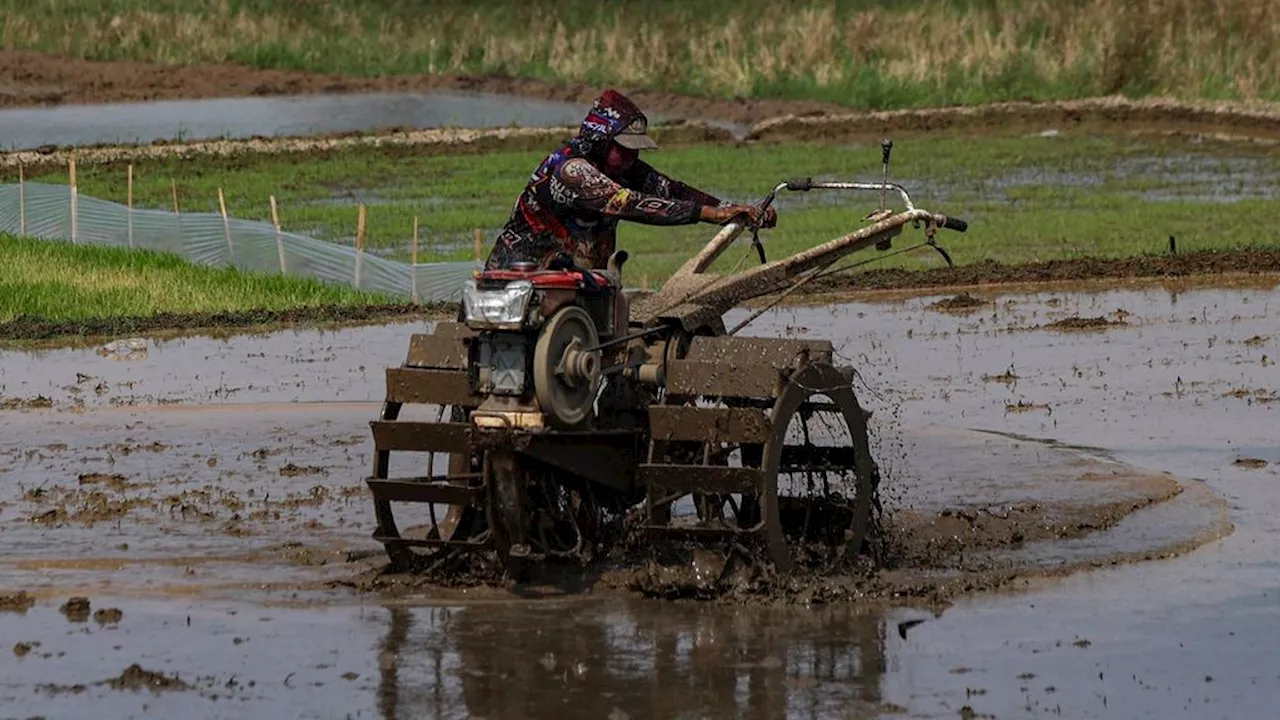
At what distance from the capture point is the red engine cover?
8.99 m

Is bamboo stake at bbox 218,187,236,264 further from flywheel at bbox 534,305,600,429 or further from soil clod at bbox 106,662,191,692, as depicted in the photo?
soil clod at bbox 106,662,191,692

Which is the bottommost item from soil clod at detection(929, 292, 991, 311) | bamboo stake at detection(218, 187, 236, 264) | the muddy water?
soil clod at detection(929, 292, 991, 311)

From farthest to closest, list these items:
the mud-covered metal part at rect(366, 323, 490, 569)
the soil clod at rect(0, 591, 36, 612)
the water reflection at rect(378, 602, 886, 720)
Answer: the soil clod at rect(0, 591, 36, 612), the mud-covered metal part at rect(366, 323, 490, 569), the water reflection at rect(378, 602, 886, 720)

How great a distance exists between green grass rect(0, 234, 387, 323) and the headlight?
11.4 metres

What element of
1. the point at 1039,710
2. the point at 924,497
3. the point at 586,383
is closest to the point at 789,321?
the point at 924,497

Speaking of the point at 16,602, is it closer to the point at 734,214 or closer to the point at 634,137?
the point at 634,137

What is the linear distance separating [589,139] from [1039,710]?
3408mm

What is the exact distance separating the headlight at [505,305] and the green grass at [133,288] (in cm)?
1143

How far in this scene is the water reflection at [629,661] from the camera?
26.9 feet

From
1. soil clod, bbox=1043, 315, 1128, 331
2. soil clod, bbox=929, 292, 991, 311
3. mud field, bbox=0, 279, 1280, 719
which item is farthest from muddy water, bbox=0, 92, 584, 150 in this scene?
mud field, bbox=0, 279, 1280, 719

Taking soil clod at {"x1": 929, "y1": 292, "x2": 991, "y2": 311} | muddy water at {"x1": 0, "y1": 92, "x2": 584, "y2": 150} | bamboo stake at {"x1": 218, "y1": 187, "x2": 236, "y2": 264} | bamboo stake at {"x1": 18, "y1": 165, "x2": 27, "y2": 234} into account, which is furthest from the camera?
muddy water at {"x1": 0, "y1": 92, "x2": 584, "y2": 150}

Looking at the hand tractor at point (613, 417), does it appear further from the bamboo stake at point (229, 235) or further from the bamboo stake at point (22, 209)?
the bamboo stake at point (22, 209)

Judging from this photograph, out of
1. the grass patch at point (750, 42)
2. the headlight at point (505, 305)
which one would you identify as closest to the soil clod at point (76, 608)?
the headlight at point (505, 305)

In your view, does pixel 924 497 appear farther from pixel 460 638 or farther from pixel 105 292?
pixel 105 292
